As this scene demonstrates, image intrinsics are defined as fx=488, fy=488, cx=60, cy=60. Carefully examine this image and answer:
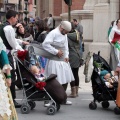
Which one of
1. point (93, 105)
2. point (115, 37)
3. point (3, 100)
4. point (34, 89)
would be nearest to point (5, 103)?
point (3, 100)

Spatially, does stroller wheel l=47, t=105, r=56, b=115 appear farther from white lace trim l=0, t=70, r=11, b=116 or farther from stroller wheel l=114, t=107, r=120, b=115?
white lace trim l=0, t=70, r=11, b=116

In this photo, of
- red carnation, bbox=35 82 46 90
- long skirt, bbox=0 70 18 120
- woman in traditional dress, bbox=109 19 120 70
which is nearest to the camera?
long skirt, bbox=0 70 18 120

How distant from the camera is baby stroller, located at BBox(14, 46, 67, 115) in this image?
30.0 ft

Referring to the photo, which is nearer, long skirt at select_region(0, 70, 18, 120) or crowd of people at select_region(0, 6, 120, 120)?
long skirt at select_region(0, 70, 18, 120)

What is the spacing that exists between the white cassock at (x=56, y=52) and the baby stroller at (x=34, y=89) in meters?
0.53

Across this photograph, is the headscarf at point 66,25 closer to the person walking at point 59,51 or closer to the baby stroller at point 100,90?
the person walking at point 59,51

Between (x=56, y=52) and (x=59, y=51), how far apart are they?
8 cm

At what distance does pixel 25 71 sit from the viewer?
30.2 ft

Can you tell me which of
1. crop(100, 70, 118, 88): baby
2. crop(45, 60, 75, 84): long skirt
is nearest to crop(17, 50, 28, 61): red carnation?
crop(45, 60, 75, 84): long skirt

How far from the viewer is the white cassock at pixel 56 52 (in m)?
9.78

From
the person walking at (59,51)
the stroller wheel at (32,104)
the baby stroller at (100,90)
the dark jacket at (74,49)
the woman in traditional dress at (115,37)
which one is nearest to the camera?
the baby stroller at (100,90)

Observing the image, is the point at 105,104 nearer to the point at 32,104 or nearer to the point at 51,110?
the point at 51,110

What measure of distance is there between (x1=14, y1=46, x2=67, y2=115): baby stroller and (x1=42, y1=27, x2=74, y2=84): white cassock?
0.53m

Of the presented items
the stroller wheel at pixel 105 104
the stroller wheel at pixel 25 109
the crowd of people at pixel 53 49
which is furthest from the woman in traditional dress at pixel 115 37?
the stroller wheel at pixel 25 109
